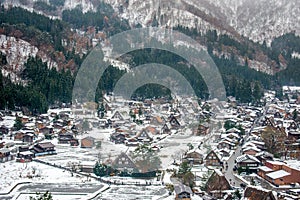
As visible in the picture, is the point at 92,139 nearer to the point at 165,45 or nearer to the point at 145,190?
the point at 145,190

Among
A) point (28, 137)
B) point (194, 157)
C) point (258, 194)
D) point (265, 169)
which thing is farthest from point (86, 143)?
point (258, 194)

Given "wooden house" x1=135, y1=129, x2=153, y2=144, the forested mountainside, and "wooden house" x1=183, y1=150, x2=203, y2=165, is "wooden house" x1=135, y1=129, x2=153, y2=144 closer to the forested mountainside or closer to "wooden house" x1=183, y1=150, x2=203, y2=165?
"wooden house" x1=183, y1=150, x2=203, y2=165

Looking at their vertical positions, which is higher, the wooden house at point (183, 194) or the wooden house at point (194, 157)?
the wooden house at point (194, 157)

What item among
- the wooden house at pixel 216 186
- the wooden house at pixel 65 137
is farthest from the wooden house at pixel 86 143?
the wooden house at pixel 216 186

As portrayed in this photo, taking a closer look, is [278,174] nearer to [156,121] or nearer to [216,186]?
[216,186]

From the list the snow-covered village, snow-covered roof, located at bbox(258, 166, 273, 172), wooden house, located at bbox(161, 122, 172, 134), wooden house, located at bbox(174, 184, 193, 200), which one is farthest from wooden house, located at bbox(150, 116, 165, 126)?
wooden house, located at bbox(174, 184, 193, 200)

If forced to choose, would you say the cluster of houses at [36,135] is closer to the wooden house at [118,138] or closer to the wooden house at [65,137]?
the wooden house at [65,137]
